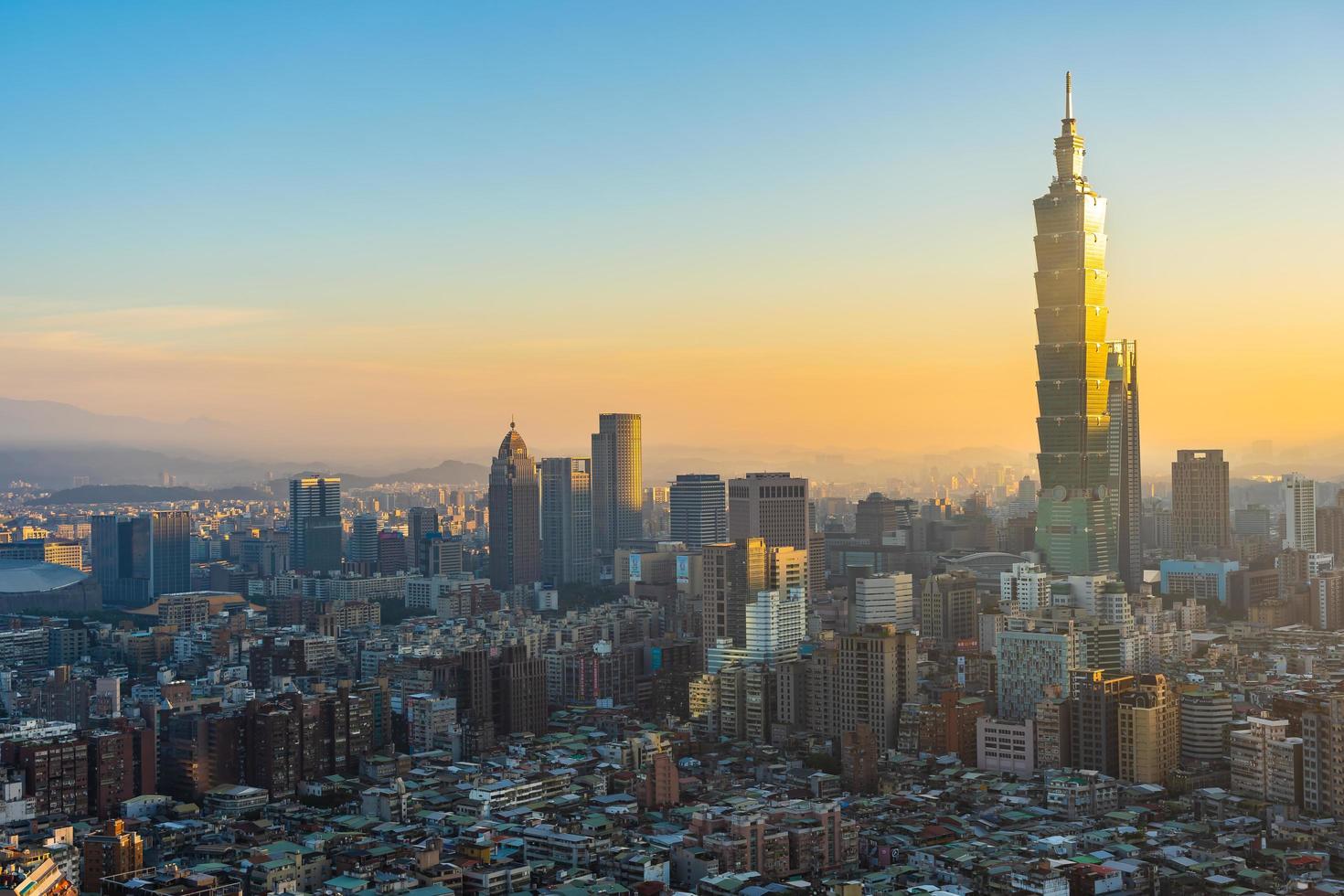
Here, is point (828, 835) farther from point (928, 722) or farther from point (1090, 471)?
point (1090, 471)

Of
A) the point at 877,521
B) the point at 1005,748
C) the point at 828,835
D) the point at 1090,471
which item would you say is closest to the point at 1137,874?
the point at 828,835

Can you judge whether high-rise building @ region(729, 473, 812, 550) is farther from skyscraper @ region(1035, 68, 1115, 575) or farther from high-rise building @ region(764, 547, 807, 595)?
high-rise building @ region(764, 547, 807, 595)

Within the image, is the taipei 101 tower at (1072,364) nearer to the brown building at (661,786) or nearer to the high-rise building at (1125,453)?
the high-rise building at (1125,453)

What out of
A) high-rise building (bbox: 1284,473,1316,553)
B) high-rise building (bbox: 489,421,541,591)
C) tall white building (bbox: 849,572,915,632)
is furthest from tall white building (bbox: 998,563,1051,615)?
high-rise building (bbox: 489,421,541,591)

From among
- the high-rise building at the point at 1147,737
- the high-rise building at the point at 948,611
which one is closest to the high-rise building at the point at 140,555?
the high-rise building at the point at 948,611

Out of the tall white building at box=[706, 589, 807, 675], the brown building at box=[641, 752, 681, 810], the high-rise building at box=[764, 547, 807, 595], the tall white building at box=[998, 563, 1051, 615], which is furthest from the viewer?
the tall white building at box=[998, 563, 1051, 615]
